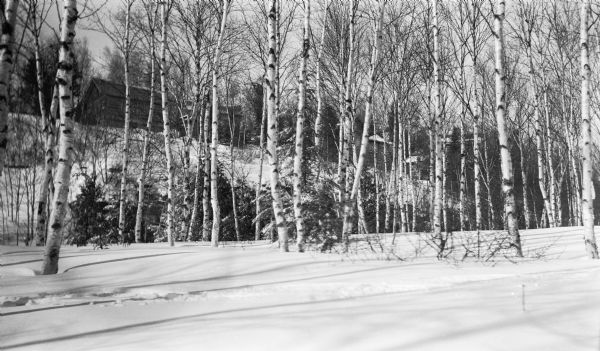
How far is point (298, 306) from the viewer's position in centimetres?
418

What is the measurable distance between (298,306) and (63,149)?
179 inches

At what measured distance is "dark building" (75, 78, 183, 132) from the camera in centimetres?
2895

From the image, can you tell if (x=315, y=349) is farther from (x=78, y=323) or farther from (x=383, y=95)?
(x=383, y=95)

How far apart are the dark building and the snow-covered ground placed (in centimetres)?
2449

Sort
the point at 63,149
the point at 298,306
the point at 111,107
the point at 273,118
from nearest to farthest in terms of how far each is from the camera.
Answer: the point at 298,306 → the point at 63,149 → the point at 273,118 → the point at 111,107

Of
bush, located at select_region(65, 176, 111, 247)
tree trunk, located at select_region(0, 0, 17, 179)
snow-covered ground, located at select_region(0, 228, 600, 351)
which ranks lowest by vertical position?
snow-covered ground, located at select_region(0, 228, 600, 351)

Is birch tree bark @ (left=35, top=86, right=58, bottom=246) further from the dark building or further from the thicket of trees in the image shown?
the dark building

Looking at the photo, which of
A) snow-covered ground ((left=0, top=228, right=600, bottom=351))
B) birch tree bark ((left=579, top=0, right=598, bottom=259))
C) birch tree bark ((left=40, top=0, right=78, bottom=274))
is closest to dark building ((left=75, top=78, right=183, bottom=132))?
birch tree bark ((left=40, top=0, right=78, bottom=274))

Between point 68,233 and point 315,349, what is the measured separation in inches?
909

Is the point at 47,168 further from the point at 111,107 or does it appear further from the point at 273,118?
the point at 111,107

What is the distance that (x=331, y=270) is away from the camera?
20.5 feet

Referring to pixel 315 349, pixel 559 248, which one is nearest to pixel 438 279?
pixel 315 349

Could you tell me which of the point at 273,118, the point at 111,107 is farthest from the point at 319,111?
the point at 111,107

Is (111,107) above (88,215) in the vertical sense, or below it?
above
